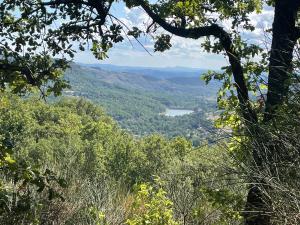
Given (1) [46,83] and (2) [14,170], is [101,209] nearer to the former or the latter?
(1) [46,83]

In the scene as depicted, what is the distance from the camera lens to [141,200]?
26.2 feet

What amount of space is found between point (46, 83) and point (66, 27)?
95 cm

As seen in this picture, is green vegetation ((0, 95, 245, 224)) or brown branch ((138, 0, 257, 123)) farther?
brown branch ((138, 0, 257, 123))

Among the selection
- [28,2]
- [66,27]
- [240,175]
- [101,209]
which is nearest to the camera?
[240,175]

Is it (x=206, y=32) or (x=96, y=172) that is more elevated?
(x=206, y=32)

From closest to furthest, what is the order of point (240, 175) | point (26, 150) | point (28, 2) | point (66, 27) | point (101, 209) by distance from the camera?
point (240, 175)
point (28, 2)
point (66, 27)
point (101, 209)
point (26, 150)

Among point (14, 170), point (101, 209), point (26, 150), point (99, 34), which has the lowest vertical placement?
point (26, 150)

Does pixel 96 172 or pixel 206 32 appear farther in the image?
pixel 96 172

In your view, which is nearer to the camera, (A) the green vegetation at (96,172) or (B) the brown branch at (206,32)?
(A) the green vegetation at (96,172)

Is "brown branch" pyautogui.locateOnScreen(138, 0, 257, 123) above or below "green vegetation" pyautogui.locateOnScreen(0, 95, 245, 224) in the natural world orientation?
above

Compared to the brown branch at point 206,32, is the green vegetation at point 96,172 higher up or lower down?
lower down

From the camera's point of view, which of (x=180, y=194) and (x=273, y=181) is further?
(x=180, y=194)

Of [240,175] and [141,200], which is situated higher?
[240,175]

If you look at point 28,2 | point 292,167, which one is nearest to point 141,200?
point 28,2
